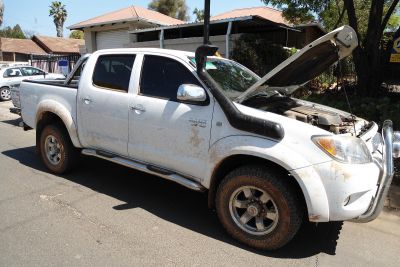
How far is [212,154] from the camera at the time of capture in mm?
3719

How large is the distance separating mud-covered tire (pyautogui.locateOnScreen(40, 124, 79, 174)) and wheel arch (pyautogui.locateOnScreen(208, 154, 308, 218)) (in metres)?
2.49

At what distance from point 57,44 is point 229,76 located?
4467 centimetres

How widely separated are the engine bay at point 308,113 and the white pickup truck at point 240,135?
0.01 metres

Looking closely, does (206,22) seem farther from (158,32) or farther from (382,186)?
(158,32)

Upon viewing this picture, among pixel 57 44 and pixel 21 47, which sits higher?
pixel 57 44

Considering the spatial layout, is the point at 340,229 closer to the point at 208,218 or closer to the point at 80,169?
the point at 208,218

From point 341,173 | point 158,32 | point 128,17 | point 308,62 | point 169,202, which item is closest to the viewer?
point 341,173

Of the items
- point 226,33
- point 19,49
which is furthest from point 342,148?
point 19,49

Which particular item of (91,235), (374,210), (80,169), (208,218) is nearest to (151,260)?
(91,235)

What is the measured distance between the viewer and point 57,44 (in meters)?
44.5

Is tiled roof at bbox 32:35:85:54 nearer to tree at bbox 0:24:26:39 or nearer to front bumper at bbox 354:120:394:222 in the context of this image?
tree at bbox 0:24:26:39

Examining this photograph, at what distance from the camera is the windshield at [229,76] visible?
4.14 m

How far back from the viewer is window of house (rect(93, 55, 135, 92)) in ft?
15.1

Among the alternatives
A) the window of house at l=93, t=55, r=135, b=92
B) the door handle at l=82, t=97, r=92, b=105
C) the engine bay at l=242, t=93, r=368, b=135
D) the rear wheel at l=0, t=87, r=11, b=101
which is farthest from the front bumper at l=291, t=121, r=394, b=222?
Answer: the rear wheel at l=0, t=87, r=11, b=101
